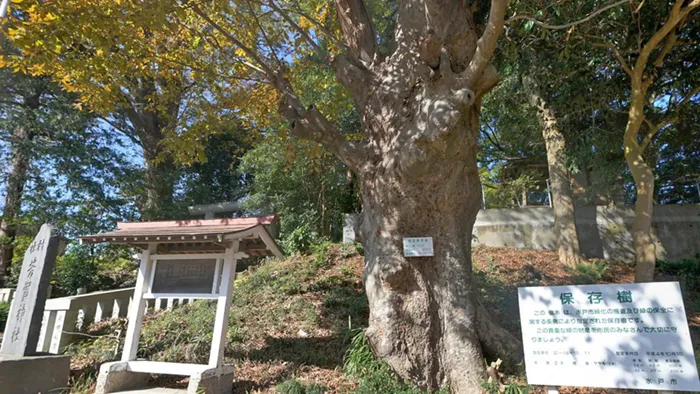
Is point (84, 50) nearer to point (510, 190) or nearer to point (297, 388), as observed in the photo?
point (297, 388)

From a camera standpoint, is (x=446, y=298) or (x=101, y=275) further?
(x=101, y=275)

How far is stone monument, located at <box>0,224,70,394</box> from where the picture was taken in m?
4.81

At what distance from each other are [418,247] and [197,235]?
2871 mm

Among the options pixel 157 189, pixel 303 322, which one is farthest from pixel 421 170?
pixel 157 189

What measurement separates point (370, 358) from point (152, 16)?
18.0ft

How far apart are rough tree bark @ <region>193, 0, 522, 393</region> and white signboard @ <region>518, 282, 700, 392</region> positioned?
0.98m

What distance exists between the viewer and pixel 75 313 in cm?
721

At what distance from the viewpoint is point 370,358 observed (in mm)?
4930

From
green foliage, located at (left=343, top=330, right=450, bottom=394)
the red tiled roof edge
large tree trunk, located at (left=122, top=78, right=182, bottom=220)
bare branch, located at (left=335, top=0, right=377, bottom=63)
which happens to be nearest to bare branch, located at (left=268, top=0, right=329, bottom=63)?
bare branch, located at (left=335, top=0, right=377, bottom=63)

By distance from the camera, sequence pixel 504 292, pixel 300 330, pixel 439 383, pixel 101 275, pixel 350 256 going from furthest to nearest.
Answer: pixel 101 275
pixel 350 256
pixel 504 292
pixel 300 330
pixel 439 383

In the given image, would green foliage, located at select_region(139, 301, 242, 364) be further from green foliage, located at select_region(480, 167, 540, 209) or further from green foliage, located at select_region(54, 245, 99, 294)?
green foliage, located at select_region(480, 167, 540, 209)

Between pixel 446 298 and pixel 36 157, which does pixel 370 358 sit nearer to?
pixel 446 298

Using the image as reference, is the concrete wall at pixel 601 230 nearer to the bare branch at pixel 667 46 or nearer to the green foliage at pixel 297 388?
the bare branch at pixel 667 46

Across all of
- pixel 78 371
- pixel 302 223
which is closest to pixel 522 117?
pixel 302 223
